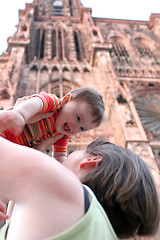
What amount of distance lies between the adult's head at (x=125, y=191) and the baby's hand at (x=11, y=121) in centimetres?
47

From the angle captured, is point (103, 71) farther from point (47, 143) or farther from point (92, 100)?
point (47, 143)

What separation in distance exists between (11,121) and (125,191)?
2.54 feet

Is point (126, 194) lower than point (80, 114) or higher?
lower

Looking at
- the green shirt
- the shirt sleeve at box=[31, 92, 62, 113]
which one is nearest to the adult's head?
the green shirt

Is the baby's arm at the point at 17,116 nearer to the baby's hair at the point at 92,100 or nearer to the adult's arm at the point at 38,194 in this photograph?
the adult's arm at the point at 38,194

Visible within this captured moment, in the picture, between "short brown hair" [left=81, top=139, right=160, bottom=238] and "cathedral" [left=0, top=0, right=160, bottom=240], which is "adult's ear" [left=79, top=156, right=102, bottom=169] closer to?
"short brown hair" [left=81, top=139, right=160, bottom=238]

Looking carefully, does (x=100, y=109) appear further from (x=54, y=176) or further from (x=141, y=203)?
(x=54, y=176)

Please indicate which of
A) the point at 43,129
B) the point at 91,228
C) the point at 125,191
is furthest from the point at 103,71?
the point at 91,228

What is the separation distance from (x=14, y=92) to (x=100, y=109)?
5334 mm

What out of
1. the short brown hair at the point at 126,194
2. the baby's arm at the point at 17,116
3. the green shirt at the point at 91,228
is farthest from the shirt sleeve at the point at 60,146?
the green shirt at the point at 91,228

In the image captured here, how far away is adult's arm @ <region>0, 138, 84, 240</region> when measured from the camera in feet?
2.11

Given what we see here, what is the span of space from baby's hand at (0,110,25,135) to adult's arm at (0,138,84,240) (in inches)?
15.7

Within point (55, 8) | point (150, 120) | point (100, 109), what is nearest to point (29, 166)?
point (100, 109)

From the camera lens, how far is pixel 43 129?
1796mm
